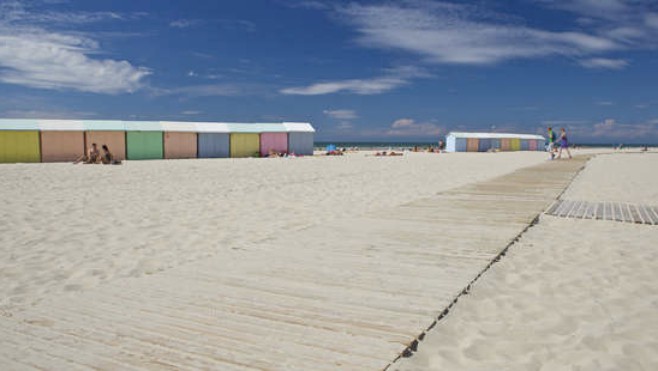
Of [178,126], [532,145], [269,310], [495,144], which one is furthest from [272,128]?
[532,145]

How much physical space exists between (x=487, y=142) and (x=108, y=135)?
138ft

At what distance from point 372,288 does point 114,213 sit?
6323 mm

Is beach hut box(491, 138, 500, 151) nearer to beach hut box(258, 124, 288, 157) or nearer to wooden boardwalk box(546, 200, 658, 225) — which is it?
beach hut box(258, 124, 288, 157)

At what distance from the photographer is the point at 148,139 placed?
3089cm

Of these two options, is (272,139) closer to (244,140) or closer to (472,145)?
(244,140)

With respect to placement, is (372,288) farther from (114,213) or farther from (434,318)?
(114,213)

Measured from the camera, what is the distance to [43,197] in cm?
1101

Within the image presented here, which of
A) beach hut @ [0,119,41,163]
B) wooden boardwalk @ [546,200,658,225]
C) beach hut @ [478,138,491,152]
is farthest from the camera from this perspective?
beach hut @ [478,138,491,152]

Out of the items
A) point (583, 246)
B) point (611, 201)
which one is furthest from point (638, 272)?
point (611, 201)

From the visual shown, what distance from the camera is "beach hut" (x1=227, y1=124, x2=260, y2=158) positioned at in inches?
1357

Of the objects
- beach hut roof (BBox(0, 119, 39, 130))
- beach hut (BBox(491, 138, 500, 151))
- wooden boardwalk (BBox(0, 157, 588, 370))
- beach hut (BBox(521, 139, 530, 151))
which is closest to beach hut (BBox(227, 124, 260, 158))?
beach hut roof (BBox(0, 119, 39, 130))

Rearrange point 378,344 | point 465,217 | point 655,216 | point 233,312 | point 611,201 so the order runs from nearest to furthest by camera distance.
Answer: point 378,344 → point 233,312 → point 465,217 → point 655,216 → point 611,201

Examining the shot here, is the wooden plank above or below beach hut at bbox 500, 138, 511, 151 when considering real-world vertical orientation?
below

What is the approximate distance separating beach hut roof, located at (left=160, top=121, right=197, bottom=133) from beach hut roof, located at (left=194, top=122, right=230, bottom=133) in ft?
1.10
